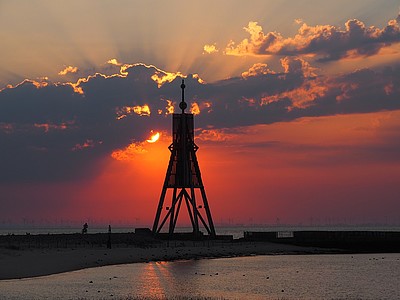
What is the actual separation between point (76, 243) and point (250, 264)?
19937 millimetres

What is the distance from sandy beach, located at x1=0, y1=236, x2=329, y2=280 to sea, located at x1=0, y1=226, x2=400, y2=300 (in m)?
2.22

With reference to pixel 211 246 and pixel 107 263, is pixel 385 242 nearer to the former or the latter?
pixel 211 246

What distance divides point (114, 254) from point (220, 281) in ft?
71.8

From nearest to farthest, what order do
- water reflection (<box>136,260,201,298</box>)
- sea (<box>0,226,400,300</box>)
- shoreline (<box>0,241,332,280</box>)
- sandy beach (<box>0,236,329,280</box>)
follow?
sea (<box>0,226,400,300</box>) → water reflection (<box>136,260,201,298</box>) → shoreline (<box>0,241,332,280</box>) → sandy beach (<box>0,236,329,280</box>)

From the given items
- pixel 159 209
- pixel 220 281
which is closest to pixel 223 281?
pixel 220 281

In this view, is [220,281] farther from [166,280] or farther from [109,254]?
[109,254]

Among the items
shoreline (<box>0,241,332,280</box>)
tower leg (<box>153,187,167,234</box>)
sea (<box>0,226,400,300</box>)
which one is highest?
tower leg (<box>153,187,167,234</box>)

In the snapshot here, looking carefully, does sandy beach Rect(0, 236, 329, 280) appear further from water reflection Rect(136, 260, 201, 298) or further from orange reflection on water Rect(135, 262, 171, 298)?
orange reflection on water Rect(135, 262, 171, 298)

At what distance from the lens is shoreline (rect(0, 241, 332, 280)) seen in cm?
5703

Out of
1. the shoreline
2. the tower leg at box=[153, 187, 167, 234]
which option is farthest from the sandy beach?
the tower leg at box=[153, 187, 167, 234]

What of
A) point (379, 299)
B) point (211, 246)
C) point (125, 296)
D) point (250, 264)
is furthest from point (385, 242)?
point (125, 296)

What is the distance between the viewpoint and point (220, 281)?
53656mm

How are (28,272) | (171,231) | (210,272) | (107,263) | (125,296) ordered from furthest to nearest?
(171,231), (107,263), (210,272), (28,272), (125,296)

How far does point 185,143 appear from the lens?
94.3 meters
